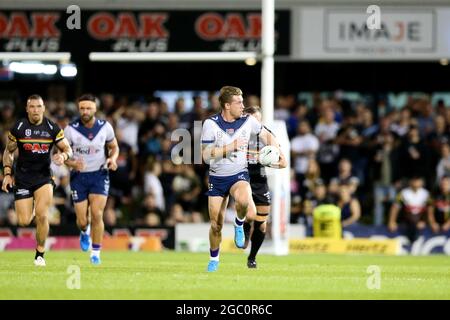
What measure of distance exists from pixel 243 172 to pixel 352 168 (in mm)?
11452

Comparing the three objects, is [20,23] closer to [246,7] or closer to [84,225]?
[246,7]

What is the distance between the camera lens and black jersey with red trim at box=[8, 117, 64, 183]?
16578mm

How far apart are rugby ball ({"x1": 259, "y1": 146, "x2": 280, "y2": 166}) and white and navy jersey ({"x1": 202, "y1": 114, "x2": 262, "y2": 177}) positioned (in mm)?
376

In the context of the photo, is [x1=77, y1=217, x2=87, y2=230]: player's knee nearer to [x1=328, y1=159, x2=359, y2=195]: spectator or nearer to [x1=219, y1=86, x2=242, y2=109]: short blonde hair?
[x1=219, y1=86, x2=242, y2=109]: short blonde hair

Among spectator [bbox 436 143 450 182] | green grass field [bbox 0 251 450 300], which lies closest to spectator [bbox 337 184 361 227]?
spectator [bbox 436 143 450 182]

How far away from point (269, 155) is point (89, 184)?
3.45m

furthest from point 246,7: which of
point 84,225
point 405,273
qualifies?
point 405,273

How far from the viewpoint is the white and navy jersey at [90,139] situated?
1806cm

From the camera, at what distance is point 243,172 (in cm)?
1545

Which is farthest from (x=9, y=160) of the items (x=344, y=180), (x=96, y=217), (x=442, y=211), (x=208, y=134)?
(x=442, y=211)

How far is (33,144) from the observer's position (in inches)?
656

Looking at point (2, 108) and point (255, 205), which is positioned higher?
point (2, 108)

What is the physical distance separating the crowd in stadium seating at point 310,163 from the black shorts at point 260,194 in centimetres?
800
